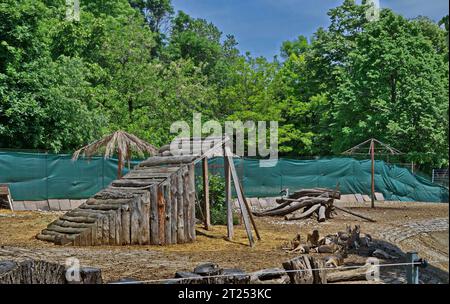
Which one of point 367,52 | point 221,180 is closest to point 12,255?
point 221,180

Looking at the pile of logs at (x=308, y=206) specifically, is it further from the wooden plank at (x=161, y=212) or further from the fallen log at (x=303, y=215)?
the wooden plank at (x=161, y=212)

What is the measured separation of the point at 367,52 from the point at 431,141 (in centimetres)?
594

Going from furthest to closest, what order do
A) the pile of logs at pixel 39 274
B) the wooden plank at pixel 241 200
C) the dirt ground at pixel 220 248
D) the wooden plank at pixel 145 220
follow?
the wooden plank at pixel 241 200, the wooden plank at pixel 145 220, the dirt ground at pixel 220 248, the pile of logs at pixel 39 274

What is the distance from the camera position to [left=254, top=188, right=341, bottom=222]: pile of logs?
624 inches

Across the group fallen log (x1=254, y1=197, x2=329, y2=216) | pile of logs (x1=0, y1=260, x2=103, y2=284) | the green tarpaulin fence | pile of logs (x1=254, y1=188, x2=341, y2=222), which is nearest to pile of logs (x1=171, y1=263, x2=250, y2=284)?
pile of logs (x1=0, y1=260, x2=103, y2=284)

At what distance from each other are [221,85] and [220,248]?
30.8 m

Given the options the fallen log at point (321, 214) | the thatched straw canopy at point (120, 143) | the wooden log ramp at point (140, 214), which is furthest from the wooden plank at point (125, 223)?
the fallen log at point (321, 214)

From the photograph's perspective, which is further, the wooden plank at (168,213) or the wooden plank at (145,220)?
the wooden plank at (168,213)

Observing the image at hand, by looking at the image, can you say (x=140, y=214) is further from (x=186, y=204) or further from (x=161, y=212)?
(x=186, y=204)

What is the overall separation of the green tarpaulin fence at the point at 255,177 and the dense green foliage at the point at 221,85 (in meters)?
1.57

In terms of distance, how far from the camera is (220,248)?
1062cm

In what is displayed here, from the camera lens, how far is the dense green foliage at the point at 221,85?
19.8m

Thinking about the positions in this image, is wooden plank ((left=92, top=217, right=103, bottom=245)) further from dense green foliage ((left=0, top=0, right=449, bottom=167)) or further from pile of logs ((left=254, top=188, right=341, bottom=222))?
dense green foliage ((left=0, top=0, right=449, bottom=167))
